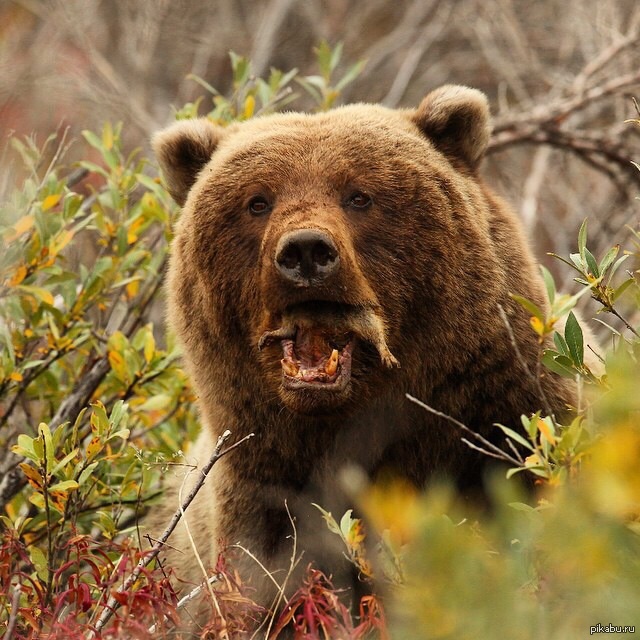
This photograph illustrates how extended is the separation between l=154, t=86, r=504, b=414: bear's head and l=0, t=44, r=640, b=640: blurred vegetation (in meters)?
0.43

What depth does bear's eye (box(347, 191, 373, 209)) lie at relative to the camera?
12.7 feet

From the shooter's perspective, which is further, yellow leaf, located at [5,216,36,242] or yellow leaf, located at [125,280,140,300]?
yellow leaf, located at [125,280,140,300]

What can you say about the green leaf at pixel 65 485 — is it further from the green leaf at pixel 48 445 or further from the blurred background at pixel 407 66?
the blurred background at pixel 407 66

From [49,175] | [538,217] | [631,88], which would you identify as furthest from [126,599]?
[538,217]

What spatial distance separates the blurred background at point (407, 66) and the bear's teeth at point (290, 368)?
347 cm

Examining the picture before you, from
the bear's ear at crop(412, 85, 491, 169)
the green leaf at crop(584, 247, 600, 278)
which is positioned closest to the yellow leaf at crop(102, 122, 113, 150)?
the bear's ear at crop(412, 85, 491, 169)

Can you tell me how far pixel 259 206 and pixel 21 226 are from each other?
1.14 metres

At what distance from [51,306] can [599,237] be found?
388 cm

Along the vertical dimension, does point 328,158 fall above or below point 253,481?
above

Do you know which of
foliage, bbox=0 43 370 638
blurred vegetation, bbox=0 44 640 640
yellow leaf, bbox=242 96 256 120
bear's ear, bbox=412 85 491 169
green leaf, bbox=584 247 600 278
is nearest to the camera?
blurred vegetation, bbox=0 44 640 640

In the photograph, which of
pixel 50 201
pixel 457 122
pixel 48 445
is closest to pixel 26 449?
pixel 48 445

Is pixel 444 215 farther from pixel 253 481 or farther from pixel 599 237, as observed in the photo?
pixel 599 237

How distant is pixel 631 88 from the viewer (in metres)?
6.57

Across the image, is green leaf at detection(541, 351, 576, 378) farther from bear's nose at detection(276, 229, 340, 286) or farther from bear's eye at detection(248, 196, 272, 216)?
bear's eye at detection(248, 196, 272, 216)
